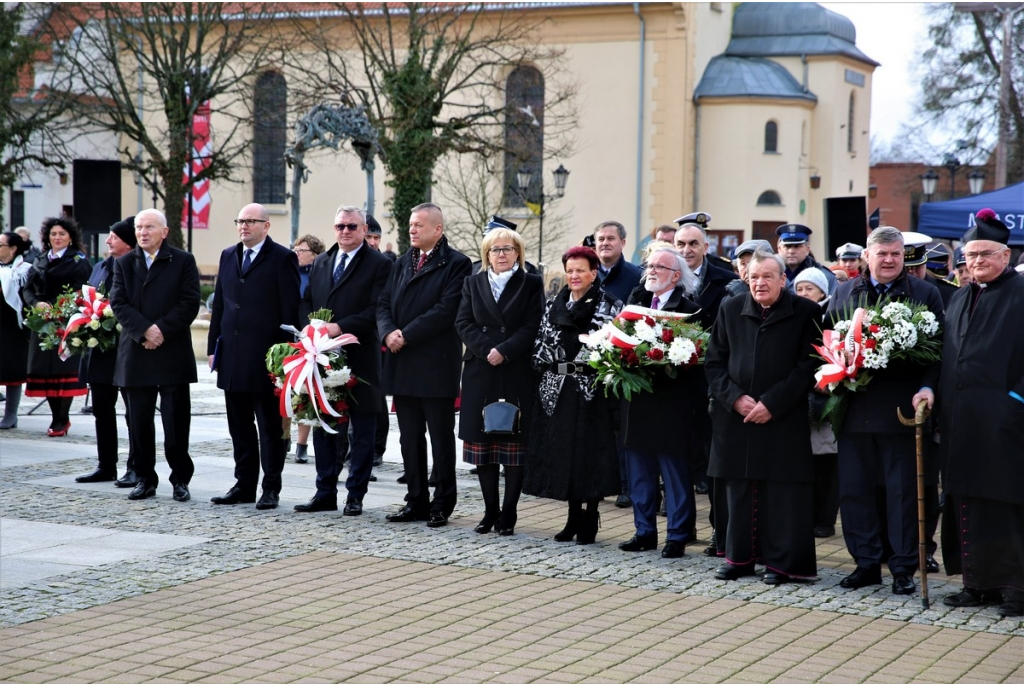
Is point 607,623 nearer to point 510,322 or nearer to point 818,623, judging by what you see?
point 818,623

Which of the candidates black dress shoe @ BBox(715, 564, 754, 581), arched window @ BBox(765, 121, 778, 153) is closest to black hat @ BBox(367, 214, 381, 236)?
black dress shoe @ BBox(715, 564, 754, 581)

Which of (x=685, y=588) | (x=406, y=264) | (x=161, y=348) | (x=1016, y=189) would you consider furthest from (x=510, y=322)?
(x=1016, y=189)

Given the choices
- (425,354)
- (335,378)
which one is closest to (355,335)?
(335,378)

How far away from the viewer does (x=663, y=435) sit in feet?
27.8

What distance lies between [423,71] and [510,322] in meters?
26.4

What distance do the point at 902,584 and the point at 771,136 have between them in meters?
39.0

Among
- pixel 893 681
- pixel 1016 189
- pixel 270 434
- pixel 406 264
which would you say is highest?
pixel 1016 189

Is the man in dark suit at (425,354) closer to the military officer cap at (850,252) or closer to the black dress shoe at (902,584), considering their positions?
the black dress shoe at (902,584)

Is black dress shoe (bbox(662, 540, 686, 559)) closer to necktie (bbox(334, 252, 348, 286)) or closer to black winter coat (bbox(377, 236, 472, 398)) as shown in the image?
black winter coat (bbox(377, 236, 472, 398))

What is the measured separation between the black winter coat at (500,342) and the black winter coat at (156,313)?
2.54m

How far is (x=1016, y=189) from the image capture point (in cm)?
1650

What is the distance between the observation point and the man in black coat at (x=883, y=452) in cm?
765

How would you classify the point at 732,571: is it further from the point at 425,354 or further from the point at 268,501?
the point at 268,501

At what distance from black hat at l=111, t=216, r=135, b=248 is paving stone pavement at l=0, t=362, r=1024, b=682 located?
104 inches
